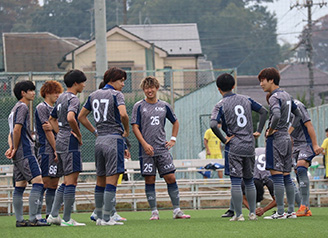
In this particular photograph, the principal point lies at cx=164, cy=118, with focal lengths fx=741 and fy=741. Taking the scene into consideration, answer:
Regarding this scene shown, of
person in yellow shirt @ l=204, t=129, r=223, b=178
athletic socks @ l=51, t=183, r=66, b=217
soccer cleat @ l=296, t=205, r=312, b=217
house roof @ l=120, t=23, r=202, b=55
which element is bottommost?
soccer cleat @ l=296, t=205, r=312, b=217

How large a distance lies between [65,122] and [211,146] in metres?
9.96

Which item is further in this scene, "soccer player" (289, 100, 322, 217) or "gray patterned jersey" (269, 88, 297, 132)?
"soccer player" (289, 100, 322, 217)

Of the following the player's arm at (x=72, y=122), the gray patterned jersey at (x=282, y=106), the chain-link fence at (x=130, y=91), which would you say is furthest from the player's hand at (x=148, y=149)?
the chain-link fence at (x=130, y=91)

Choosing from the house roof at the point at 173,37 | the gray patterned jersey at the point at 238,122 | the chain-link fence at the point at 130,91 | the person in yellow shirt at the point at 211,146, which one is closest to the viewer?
the gray patterned jersey at the point at 238,122

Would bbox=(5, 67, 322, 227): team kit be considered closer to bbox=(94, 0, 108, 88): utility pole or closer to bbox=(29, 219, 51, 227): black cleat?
bbox=(29, 219, 51, 227): black cleat

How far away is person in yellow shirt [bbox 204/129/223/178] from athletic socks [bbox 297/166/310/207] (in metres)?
7.51

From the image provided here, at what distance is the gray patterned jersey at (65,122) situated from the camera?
9281 mm

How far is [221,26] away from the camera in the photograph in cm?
9031

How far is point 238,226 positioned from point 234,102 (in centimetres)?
185

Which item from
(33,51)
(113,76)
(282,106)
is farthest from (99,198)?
(33,51)

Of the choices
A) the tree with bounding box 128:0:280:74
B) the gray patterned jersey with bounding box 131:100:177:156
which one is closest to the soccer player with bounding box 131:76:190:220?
the gray patterned jersey with bounding box 131:100:177:156

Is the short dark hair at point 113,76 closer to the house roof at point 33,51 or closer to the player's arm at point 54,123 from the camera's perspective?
the player's arm at point 54,123

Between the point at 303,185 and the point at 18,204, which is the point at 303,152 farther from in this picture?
the point at 18,204

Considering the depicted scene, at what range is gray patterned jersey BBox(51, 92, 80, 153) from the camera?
9.28m
